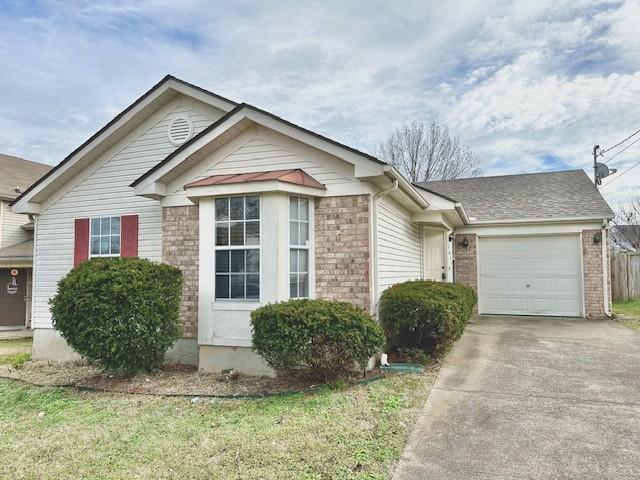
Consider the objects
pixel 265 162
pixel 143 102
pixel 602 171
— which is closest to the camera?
pixel 265 162

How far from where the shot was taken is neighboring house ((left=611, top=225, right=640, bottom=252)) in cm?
2649

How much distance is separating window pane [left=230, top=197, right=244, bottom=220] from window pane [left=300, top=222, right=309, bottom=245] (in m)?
0.96

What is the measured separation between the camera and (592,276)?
38.5ft

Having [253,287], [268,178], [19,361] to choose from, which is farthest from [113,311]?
[19,361]

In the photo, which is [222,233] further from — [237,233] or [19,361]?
[19,361]

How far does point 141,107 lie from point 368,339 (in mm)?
6767

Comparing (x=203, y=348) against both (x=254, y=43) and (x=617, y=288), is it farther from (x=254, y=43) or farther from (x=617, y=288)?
(x=617, y=288)

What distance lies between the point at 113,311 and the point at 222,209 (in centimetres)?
219

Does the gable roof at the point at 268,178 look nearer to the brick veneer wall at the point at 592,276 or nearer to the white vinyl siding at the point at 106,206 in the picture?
the white vinyl siding at the point at 106,206

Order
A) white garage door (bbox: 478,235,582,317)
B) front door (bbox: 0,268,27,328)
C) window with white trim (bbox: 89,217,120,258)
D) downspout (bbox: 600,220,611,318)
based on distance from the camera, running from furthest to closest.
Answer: front door (bbox: 0,268,27,328), white garage door (bbox: 478,235,582,317), downspout (bbox: 600,220,611,318), window with white trim (bbox: 89,217,120,258)

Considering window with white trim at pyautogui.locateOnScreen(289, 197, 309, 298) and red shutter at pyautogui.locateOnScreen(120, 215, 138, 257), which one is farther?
red shutter at pyautogui.locateOnScreen(120, 215, 138, 257)

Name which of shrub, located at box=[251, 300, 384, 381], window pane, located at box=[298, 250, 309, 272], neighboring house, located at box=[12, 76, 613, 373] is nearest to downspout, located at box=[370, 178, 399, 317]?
neighboring house, located at box=[12, 76, 613, 373]

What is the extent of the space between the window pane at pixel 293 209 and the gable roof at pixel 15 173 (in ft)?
43.8

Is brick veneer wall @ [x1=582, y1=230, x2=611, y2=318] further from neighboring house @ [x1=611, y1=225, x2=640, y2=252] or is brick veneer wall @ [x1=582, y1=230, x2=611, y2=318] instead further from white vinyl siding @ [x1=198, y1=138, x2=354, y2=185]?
neighboring house @ [x1=611, y1=225, x2=640, y2=252]
